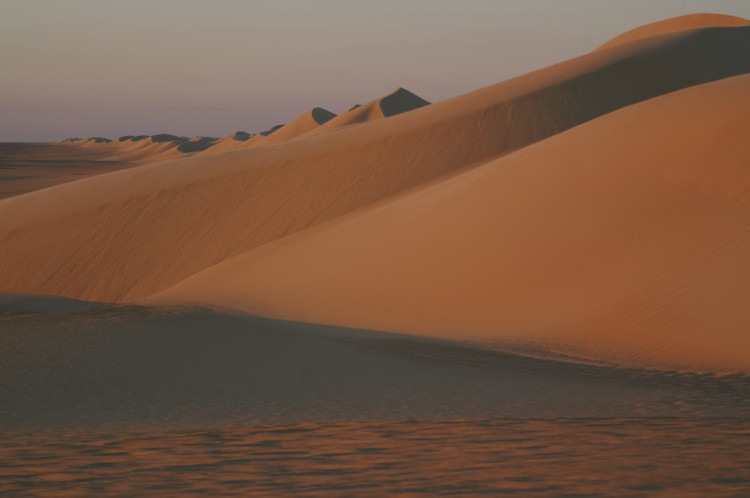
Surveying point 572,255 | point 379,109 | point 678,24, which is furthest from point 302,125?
point 572,255

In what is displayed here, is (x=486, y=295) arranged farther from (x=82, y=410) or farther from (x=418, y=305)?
(x=82, y=410)

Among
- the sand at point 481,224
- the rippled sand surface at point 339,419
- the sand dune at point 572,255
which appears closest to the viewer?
the rippled sand surface at point 339,419

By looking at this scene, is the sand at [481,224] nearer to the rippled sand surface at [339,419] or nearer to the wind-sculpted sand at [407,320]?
the wind-sculpted sand at [407,320]

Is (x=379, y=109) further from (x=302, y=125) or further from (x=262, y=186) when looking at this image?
(x=262, y=186)

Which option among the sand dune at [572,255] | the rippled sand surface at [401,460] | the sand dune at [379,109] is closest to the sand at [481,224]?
the sand dune at [572,255]

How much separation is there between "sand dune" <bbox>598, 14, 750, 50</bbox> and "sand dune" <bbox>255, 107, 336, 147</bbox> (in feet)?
146

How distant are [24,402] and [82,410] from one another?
2.02 ft

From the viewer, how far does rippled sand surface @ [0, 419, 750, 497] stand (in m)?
4.77

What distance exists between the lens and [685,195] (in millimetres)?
12625

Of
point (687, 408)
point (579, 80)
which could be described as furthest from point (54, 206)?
point (687, 408)

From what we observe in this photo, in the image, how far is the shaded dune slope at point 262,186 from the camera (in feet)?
66.3

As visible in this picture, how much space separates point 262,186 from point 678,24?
26.0m

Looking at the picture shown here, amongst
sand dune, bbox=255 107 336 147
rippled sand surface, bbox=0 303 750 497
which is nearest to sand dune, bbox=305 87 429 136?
sand dune, bbox=255 107 336 147

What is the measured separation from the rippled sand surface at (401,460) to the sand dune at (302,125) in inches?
3064
